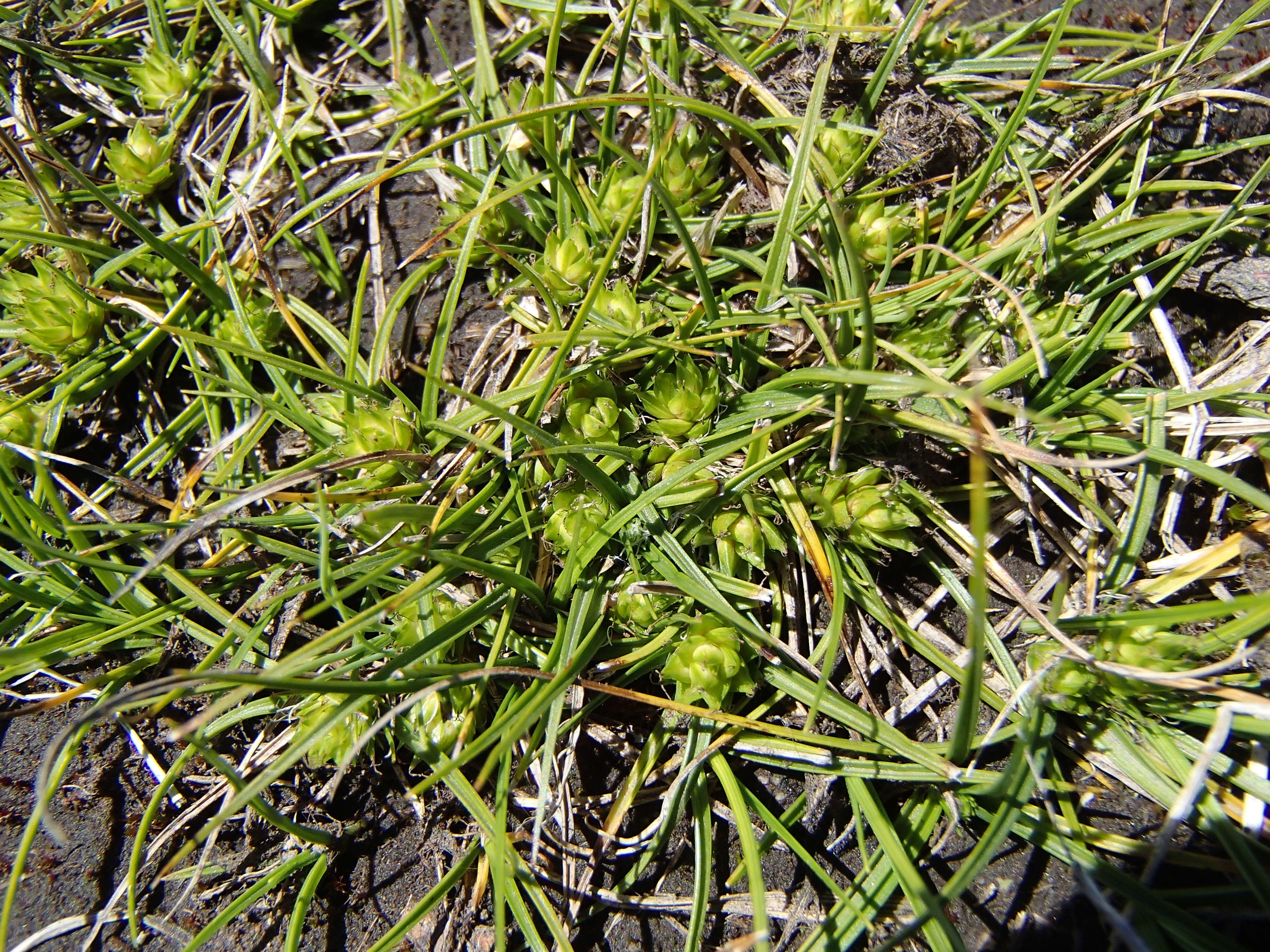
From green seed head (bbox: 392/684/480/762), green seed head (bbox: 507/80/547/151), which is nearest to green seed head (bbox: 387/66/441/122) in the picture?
green seed head (bbox: 507/80/547/151)

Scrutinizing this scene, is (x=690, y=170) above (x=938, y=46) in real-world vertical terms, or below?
below

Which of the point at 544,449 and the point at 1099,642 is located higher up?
the point at 544,449

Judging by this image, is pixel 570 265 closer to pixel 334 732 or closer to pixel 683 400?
pixel 683 400

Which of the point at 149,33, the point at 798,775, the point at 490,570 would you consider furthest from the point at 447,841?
the point at 149,33

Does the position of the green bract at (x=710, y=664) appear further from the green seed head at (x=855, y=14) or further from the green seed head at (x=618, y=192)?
the green seed head at (x=855, y=14)

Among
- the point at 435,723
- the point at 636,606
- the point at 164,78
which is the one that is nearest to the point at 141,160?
the point at 164,78

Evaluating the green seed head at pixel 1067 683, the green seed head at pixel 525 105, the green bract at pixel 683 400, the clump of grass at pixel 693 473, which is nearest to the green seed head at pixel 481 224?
the clump of grass at pixel 693 473

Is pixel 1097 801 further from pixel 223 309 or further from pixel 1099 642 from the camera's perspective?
pixel 223 309
